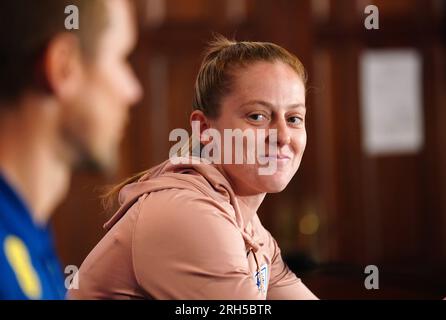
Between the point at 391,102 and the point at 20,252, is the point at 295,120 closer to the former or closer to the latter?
the point at 20,252

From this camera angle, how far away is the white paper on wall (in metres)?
1.83

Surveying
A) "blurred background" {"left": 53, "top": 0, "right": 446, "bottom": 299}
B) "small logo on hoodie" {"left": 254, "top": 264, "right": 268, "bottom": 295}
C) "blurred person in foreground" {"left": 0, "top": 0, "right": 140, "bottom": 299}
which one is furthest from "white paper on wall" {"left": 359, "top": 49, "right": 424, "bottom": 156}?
"blurred person in foreground" {"left": 0, "top": 0, "right": 140, "bottom": 299}

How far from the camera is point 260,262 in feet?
1.98

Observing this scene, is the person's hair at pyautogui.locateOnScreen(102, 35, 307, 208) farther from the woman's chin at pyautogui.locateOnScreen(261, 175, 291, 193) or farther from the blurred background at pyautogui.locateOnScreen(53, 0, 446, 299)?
the blurred background at pyautogui.locateOnScreen(53, 0, 446, 299)

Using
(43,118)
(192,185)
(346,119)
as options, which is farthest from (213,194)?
(346,119)

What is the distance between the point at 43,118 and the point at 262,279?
220 millimetres

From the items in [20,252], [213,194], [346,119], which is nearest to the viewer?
[20,252]

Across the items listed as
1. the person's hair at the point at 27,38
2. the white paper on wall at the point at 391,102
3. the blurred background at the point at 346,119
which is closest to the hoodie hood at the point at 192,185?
the person's hair at the point at 27,38

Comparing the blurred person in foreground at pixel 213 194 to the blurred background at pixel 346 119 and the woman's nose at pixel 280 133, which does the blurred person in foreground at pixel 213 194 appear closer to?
the woman's nose at pixel 280 133

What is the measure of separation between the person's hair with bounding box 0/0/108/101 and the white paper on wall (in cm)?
131

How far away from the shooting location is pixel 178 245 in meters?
0.54

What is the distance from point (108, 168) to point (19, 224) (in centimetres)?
7
